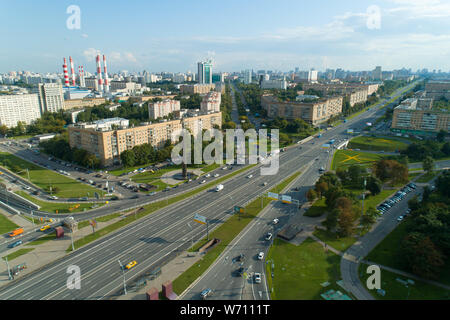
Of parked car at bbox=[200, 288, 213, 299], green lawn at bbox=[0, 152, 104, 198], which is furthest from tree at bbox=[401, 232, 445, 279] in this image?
green lawn at bbox=[0, 152, 104, 198]

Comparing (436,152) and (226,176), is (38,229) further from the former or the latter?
(436,152)

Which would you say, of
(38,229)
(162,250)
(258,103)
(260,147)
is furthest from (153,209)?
(258,103)

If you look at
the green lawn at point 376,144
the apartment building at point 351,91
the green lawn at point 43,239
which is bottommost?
the green lawn at point 43,239

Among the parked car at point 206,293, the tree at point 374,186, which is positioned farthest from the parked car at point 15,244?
the tree at point 374,186

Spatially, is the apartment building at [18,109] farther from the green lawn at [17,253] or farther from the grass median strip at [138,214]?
the grass median strip at [138,214]

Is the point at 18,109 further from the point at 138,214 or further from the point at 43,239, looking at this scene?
the point at 138,214

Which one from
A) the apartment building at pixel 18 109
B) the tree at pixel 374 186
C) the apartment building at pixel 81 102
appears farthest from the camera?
the apartment building at pixel 81 102

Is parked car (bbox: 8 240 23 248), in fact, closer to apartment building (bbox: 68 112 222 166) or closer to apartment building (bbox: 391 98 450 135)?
apartment building (bbox: 68 112 222 166)
